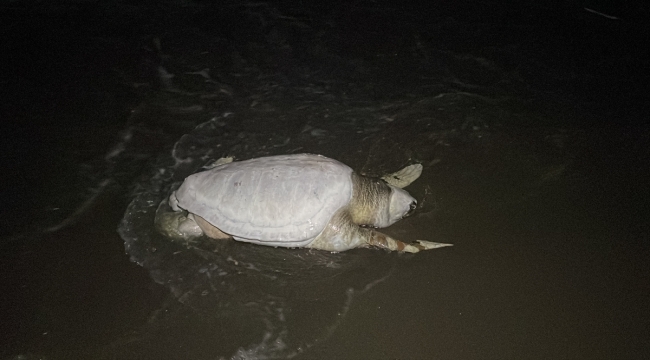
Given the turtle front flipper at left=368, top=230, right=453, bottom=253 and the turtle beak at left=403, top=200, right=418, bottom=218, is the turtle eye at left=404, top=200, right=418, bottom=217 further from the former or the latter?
the turtle front flipper at left=368, top=230, right=453, bottom=253

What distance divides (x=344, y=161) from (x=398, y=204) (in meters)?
0.74

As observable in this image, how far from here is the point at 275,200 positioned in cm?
247

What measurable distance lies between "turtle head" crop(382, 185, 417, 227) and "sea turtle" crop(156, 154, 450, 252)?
0.42 ft

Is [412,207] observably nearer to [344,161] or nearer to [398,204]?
[398,204]

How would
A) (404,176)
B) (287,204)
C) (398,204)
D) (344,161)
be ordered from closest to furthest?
(287,204) → (398,204) → (404,176) → (344,161)

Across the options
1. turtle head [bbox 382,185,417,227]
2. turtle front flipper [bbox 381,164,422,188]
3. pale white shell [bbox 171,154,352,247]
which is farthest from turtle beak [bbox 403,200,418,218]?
pale white shell [bbox 171,154,352,247]

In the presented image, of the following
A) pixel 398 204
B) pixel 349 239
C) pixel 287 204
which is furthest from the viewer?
pixel 398 204

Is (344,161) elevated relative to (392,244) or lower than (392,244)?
elevated

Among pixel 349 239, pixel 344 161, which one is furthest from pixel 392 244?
pixel 344 161

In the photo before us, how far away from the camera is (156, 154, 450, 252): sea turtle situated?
8.10ft

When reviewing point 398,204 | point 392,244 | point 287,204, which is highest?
point 287,204

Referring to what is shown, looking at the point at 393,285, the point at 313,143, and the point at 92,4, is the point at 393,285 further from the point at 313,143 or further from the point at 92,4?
the point at 92,4

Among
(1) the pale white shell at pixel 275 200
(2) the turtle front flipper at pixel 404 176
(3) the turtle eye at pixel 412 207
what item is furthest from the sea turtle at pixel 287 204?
(2) the turtle front flipper at pixel 404 176

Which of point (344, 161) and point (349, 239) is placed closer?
point (349, 239)
